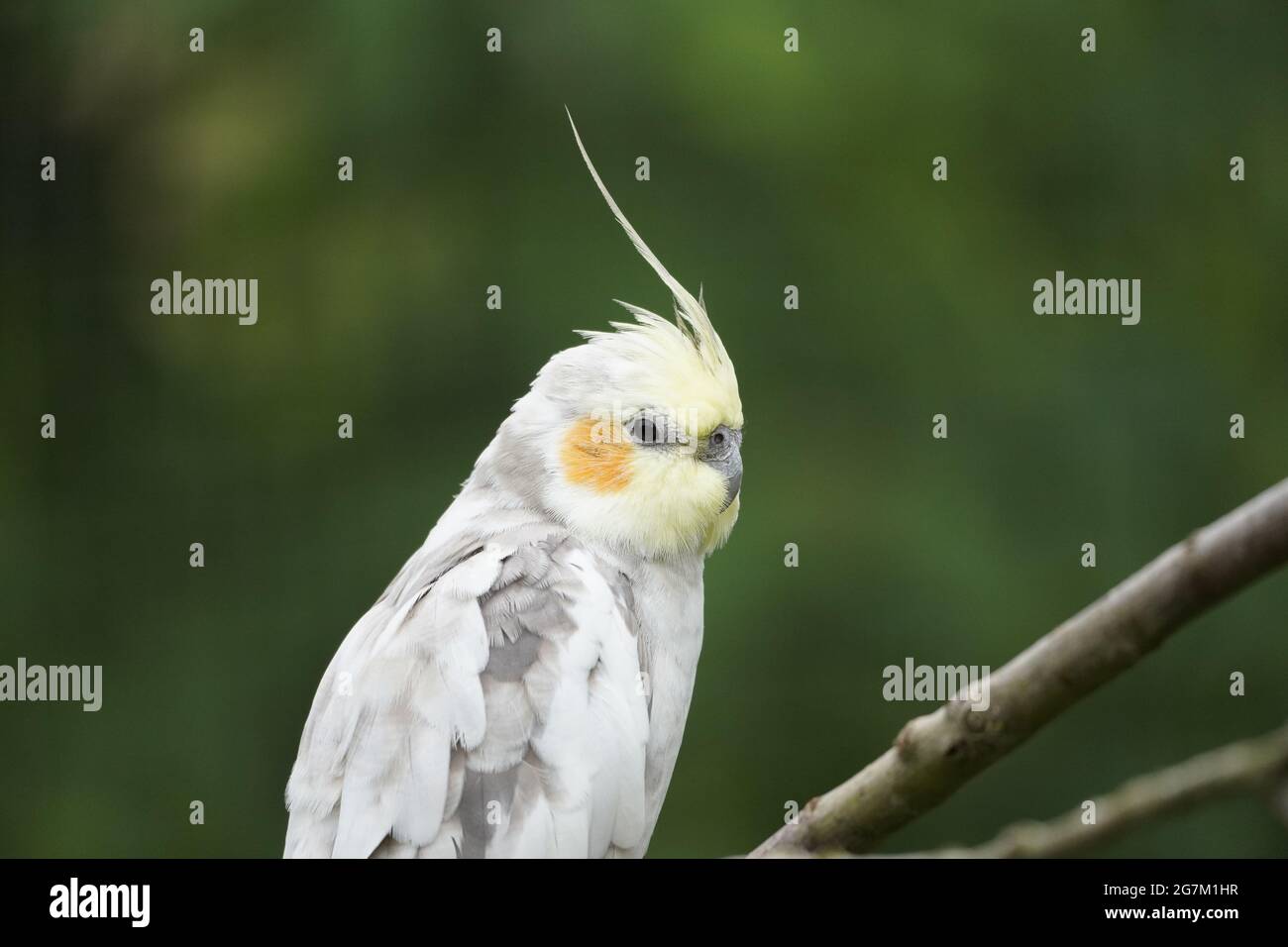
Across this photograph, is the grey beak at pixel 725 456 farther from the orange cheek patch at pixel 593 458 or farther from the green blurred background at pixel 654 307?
the green blurred background at pixel 654 307

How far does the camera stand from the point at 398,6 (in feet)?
25.0

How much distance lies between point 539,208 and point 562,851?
512cm

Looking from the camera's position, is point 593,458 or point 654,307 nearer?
point 593,458

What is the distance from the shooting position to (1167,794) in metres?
2.05

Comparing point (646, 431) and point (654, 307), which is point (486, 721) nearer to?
point (646, 431)

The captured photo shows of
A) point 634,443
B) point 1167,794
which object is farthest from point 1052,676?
point 634,443

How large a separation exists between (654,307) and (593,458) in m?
3.62

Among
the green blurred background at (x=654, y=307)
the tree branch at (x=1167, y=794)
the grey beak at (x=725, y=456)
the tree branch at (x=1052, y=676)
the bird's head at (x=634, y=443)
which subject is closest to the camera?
the tree branch at (x=1052, y=676)

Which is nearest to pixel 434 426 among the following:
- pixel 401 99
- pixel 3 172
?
pixel 401 99

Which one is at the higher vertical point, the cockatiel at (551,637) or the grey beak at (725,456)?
the grey beak at (725,456)

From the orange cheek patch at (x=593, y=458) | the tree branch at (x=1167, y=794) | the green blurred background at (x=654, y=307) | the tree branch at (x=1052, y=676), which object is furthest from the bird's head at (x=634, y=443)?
the green blurred background at (x=654, y=307)

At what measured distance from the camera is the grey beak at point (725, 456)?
419cm

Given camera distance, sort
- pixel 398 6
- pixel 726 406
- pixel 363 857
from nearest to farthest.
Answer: pixel 363 857 < pixel 726 406 < pixel 398 6

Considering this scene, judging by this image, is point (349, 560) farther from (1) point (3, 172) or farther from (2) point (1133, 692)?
(2) point (1133, 692)
